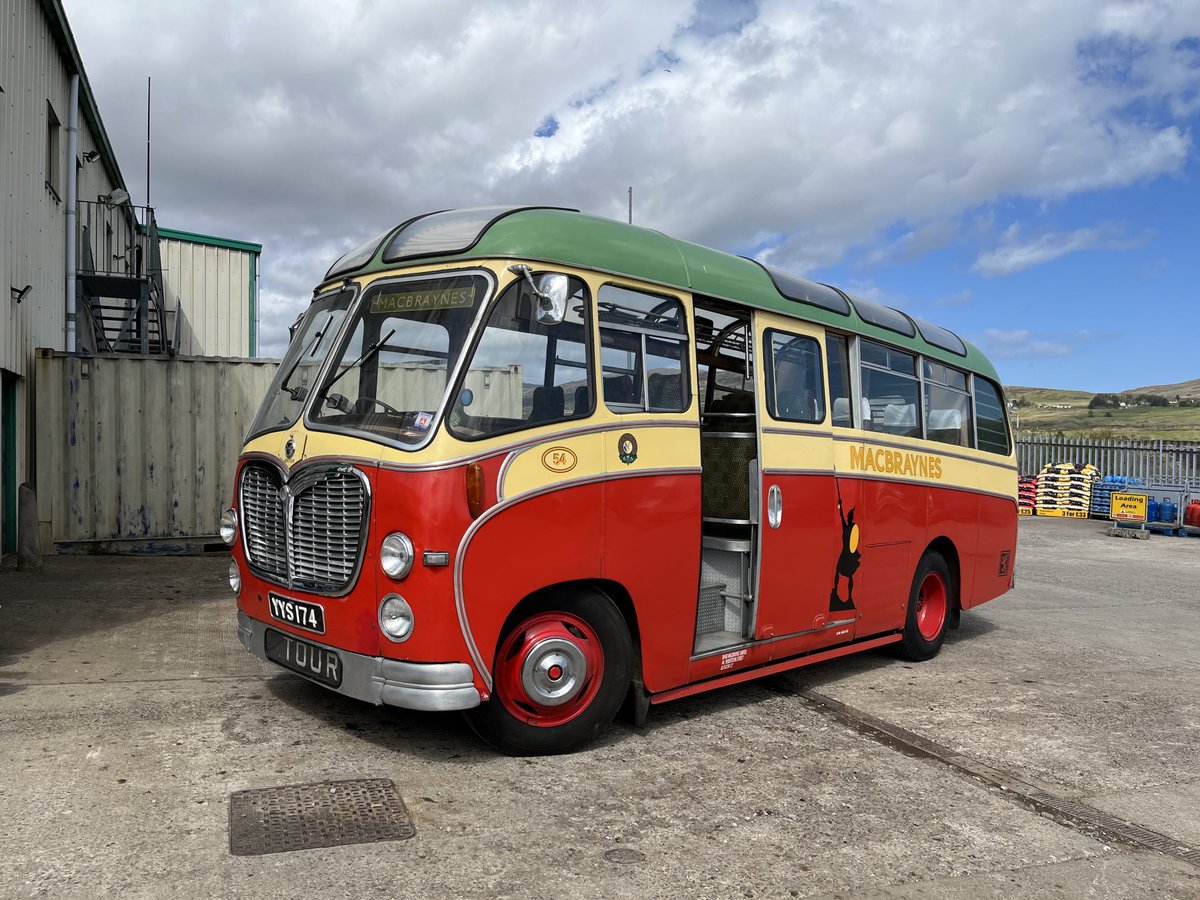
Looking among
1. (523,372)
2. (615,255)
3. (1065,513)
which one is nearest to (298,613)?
(523,372)

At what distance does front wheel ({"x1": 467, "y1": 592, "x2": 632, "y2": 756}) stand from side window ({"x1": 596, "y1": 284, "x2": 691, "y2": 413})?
1110 mm

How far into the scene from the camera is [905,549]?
25.1ft

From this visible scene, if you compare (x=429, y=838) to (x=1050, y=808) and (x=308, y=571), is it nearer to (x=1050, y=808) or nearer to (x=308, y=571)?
(x=308, y=571)

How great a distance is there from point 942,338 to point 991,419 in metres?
1.07

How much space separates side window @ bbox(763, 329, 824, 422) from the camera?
634 centimetres

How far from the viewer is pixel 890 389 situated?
7637mm

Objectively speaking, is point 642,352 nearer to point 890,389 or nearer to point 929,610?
point 890,389

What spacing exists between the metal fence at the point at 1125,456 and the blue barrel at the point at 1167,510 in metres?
3.44

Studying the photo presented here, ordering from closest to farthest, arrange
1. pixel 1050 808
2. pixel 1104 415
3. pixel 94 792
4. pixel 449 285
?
1. pixel 94 792
2. pixel 1050 808
3. pixel 449 285
4. pixel 1104 415

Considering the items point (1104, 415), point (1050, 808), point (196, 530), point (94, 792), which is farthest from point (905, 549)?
point (1104, 415)

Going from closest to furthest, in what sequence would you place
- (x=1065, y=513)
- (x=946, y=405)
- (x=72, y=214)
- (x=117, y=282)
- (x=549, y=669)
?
1. (x=549, y=669)
2. (x=946, y=405)
3. (x=72, y=214)
4. (x=117, y=282)
5. (x=1065, y=513)

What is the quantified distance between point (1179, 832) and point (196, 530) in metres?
11.3

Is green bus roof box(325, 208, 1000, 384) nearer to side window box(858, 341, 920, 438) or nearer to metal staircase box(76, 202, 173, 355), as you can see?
side window box(858, 341, 920, 438)

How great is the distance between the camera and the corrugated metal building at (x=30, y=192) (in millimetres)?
11492
